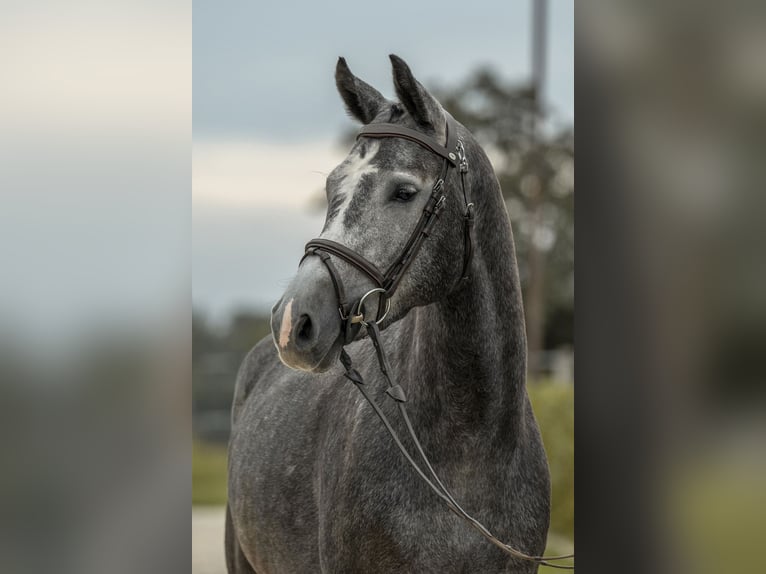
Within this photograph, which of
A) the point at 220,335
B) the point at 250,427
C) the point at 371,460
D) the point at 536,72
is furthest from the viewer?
the point at 220,335

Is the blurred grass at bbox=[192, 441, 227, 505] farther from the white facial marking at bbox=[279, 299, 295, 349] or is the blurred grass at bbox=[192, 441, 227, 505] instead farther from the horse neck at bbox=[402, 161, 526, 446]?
the white facial marking at bbox=[279, 299, 295, 349]

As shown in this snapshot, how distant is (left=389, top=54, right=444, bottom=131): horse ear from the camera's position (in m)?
2.14

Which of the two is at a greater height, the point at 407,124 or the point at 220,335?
the point at 407,124

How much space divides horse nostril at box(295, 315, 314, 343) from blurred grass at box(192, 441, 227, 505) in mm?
10286

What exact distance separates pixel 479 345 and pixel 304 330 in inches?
24.6

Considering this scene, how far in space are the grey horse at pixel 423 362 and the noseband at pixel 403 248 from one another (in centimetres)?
2

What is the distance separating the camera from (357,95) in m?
2.42

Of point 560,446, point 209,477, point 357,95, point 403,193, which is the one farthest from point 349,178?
point 209,477

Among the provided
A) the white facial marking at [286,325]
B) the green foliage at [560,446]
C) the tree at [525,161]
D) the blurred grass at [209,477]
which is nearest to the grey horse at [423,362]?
the white facial marking at [286,325]
